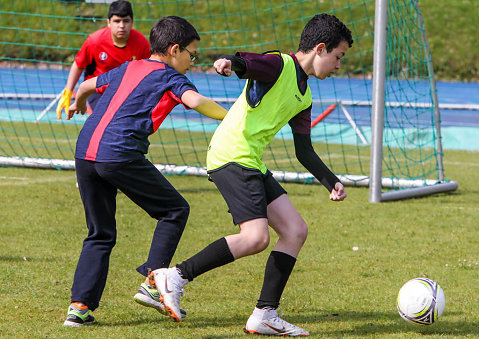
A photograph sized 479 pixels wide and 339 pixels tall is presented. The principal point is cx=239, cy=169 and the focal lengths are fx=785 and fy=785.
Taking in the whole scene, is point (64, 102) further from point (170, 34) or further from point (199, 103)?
point (199, 103)

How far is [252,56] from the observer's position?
3654 millimetres

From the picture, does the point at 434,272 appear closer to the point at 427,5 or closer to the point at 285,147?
the point at 285,147

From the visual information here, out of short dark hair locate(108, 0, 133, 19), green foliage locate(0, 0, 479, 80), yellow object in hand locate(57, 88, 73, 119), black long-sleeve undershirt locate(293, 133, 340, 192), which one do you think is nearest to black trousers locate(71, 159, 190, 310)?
black long-sleeve undershirt locate(293, 133, 340, 192)

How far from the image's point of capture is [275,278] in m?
3.96

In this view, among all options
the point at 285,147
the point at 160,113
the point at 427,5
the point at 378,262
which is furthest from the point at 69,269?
the point at 427,5

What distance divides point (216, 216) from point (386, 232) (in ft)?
5.25

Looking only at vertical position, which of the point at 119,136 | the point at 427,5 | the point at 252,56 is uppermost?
the point at 427,5

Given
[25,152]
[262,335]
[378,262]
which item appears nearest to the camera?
[262,335]

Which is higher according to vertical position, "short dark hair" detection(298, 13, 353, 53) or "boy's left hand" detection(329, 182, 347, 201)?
"short dark hair" detection(298, 13, 353, 53)

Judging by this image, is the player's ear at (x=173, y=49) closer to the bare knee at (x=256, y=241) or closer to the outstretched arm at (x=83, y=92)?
the outstretched arm at (x=83, y=92)

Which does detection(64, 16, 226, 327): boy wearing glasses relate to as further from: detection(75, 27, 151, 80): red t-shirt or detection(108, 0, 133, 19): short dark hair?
detection(75, 27, 151, 80): red t-shirt

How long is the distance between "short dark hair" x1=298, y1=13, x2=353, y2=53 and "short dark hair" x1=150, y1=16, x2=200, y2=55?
57cm

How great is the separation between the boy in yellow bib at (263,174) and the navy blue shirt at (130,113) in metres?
0.34

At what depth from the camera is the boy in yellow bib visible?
150 inches
